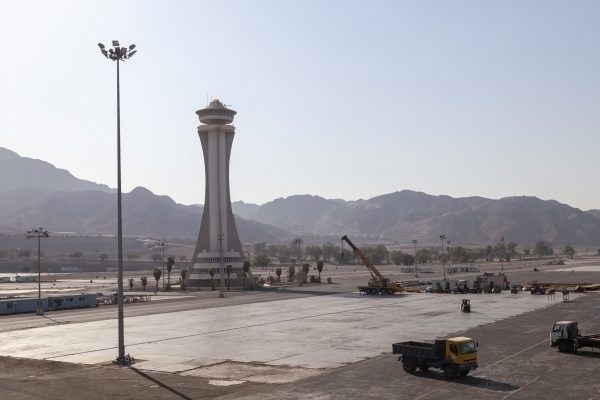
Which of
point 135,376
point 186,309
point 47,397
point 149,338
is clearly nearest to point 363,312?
point 186,309

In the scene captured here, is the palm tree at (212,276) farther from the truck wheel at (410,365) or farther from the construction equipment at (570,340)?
the truck wheel at (410,365)

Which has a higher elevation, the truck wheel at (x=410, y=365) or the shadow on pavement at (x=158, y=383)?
the truck wheel at (x=410, y=365)

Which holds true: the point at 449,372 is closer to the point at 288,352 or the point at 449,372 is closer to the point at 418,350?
the point at 418,350

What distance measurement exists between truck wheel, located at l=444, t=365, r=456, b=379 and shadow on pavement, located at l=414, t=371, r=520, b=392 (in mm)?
268

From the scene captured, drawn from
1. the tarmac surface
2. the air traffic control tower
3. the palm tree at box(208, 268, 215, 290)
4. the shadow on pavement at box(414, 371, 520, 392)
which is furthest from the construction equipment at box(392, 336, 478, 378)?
the air traffic control tower

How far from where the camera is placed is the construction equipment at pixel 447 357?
122ft

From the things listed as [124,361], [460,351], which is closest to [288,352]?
[124,361]

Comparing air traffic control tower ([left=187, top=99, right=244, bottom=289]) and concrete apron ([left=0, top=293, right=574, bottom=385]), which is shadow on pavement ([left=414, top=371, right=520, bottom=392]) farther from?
air traffic control tower ([left=187, top=99, right=244, bottom=289])

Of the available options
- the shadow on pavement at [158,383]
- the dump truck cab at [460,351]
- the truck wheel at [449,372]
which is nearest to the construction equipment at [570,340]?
the dump truck cab at [460,351]

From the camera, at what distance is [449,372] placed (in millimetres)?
37438

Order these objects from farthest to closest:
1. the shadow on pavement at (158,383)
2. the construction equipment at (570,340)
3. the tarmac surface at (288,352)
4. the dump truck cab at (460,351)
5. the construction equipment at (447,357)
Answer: the construction equipment at (570,340) < the construction equipment at (447,357) < the dump truck cab at (460,351) < the tarmac surface at (288,352) < the shadow on pavement at (158,383)

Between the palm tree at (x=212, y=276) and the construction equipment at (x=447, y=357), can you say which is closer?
the construction equipment at (x=447, y=357)

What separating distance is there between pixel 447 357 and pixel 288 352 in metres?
15.4

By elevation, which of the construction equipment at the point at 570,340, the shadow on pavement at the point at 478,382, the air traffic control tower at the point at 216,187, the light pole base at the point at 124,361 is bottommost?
the shadow on pavement at the point at 478,382
